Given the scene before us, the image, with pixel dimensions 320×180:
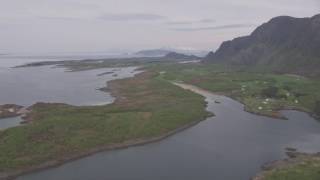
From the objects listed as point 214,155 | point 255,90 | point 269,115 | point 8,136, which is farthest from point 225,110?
point 8,136

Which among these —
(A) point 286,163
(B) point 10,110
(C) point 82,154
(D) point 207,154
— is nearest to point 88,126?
(C) point 82,154

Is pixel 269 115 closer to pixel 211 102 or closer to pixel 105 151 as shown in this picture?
pixel 211 102

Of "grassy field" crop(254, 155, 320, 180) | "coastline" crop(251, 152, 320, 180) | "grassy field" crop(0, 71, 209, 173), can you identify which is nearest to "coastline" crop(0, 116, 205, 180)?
"grassy field" crop(0, 71, 209, 173)

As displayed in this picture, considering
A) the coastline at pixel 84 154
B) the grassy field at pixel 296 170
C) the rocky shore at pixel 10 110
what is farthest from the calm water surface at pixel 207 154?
the rocky shore at pixel 10 110

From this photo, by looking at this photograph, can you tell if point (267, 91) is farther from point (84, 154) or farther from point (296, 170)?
point (84, 154)

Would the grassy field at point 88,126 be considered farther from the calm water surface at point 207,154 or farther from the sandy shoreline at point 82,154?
the calm water surface at point 207,154

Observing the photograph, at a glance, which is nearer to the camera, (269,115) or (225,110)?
(269,115)
